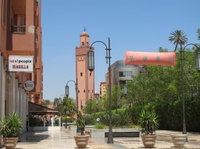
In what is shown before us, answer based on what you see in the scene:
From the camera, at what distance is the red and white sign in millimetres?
21906

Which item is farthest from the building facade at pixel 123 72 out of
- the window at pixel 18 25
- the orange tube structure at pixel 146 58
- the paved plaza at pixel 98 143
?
the orange tube structure at pixel 146 58

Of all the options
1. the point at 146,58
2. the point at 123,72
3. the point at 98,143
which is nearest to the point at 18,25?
the point at 146,58

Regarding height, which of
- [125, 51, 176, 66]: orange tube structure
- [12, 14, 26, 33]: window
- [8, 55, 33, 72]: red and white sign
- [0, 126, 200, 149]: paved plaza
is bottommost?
[0, 126, 200, 149]: paved plaza

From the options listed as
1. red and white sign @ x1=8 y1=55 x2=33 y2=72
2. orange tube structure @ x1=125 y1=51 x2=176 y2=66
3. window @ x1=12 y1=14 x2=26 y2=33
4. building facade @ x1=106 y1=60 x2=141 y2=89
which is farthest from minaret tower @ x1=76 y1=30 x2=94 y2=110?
red and white sign @ x1=8 y1=55 x2=33 y2=72

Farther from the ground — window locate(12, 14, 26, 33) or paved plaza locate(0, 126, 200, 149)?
window locate(12, 14, 26, 33)

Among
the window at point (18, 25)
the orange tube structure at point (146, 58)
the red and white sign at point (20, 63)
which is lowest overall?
the red and white sign at point (20, 63)

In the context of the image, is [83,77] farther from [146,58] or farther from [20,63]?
[20,63]

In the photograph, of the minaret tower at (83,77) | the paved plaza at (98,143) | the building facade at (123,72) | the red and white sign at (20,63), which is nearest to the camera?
the paved plaza at (98,143)

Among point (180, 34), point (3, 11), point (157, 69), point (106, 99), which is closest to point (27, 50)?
point (3, 11)

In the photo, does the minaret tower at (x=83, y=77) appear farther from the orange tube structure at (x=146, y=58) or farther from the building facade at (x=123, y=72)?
the orange tube structure at (x=146, y=58)

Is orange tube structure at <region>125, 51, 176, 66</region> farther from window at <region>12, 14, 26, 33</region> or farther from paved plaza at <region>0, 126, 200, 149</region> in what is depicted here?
window at <region>12, 14, 26, 33</region>

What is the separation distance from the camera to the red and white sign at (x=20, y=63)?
21.9 m

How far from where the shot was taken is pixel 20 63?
22.0 m

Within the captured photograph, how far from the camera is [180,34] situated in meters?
74.4
